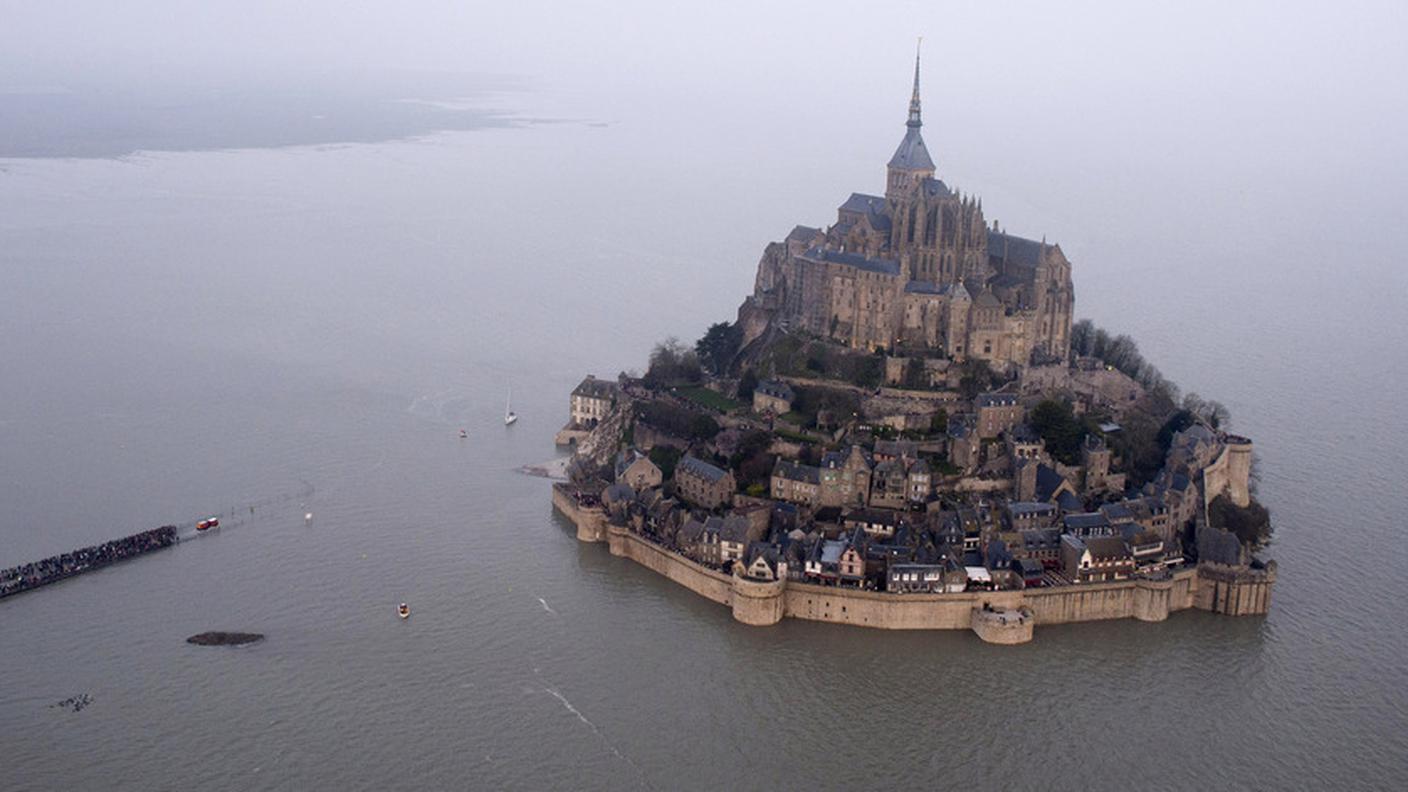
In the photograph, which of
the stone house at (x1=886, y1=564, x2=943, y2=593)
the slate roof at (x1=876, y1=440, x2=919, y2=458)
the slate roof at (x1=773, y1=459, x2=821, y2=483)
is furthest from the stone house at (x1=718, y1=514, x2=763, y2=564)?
the slate roof at (x1=876, y1=440, x2=919, y2=458)

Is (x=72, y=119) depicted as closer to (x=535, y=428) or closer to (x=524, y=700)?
(x=535, y=428)

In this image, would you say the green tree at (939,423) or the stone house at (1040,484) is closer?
the stone house at (1040,484)

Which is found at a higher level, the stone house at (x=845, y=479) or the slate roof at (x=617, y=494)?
the stone house at (x=845, y=479)

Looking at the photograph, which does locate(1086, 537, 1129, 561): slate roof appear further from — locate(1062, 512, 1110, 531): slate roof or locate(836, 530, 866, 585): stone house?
locate(836, 530, 866, 585): stone house

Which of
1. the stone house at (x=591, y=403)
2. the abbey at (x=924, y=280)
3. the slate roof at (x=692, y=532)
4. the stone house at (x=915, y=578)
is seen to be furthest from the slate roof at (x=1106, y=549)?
the stone house at (x=591, y=403)

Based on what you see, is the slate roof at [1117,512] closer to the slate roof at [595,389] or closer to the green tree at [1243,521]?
the green tree at [1243,521]

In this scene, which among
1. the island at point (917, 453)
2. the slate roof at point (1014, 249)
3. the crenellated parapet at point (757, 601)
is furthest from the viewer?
the slate roof at point (1014, 249)

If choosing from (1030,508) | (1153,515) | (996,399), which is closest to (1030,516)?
(1030,508)
